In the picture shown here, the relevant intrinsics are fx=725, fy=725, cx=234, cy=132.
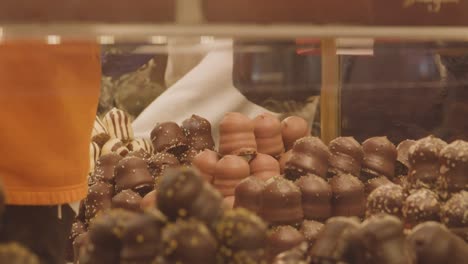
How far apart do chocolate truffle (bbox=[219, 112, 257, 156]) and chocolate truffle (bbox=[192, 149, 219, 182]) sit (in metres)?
0.06

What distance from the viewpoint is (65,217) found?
1.35m

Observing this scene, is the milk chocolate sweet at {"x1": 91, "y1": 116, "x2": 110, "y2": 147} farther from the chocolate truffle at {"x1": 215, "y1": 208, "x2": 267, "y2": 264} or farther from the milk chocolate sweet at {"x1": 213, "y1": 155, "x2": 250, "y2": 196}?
the chocolate truffle at {"x1": 215, "y1": 208, "x2": 267, "y2": 264}

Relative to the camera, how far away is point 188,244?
0.93 m

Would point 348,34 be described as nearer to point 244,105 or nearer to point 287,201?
point 287,201

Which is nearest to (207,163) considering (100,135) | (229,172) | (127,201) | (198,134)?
(229,172)

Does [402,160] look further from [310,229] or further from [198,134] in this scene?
[198,134]

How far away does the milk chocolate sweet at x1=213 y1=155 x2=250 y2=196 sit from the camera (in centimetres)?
172

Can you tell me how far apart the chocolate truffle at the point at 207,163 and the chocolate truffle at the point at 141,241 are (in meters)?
0.80

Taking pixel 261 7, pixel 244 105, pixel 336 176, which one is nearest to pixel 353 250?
pixel 261 7

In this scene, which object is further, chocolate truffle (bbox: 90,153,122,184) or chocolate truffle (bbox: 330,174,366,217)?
chocolate truffle (bbox: 90,153,122,184)

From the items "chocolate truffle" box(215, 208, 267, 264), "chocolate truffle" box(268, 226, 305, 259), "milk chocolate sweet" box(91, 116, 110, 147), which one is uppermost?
"chocolate truffle" box(215, 208, 267, 264)

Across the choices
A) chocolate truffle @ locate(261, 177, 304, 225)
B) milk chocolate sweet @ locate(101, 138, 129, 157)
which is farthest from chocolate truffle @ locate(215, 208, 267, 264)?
milk chocolate sweet @ locate(101, 138, 129, 157)

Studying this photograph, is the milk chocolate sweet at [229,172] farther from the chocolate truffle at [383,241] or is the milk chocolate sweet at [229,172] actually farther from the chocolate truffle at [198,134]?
the chocolate truffle at [383,241]

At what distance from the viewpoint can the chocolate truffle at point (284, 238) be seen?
1465mm
